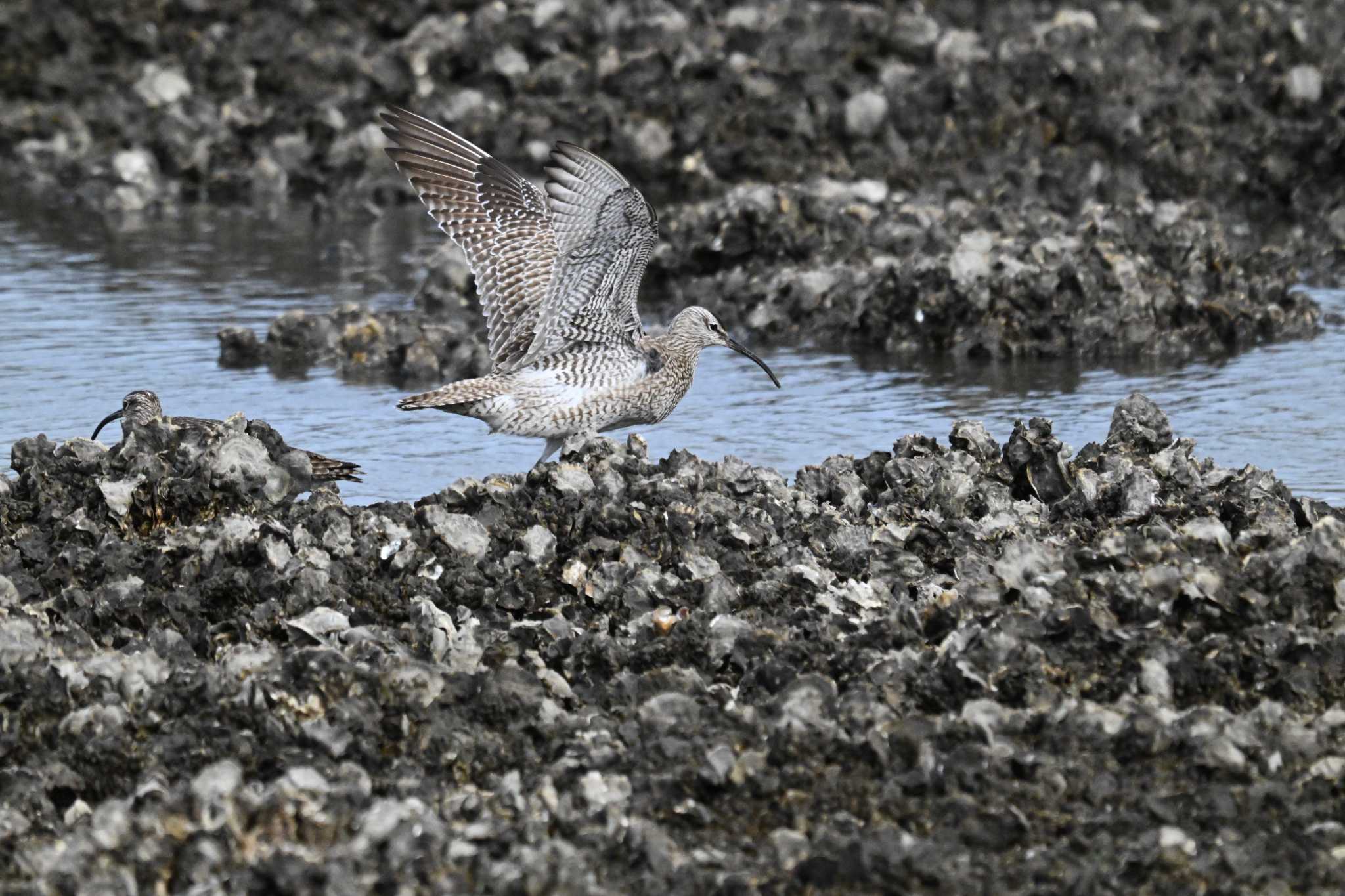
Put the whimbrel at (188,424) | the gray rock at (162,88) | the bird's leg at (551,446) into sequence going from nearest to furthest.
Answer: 1. the whimbrel at (188,424)
2. the bird's leg at (551,446)
3. the gray rock at (162,88)

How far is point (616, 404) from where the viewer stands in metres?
10.7

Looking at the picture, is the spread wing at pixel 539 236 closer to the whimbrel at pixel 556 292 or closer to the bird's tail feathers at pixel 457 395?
the whimbrel at pixel 556 292

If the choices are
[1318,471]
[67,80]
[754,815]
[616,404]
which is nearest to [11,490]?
[616,404]

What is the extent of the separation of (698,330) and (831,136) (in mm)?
7174

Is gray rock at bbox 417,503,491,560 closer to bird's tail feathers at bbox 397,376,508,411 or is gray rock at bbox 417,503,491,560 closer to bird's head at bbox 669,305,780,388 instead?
bird's tail feathers at bbox 397,376,508,411

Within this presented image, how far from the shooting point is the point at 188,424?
945cm

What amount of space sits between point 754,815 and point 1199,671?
1.65 m

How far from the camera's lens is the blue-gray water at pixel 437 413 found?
1136 cm

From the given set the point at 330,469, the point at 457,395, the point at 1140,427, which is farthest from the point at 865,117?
the point at 330,469

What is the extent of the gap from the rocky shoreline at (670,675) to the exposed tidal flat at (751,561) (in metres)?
0.02

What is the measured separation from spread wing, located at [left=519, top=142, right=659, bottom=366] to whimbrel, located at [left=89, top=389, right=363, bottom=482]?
1.36 meters

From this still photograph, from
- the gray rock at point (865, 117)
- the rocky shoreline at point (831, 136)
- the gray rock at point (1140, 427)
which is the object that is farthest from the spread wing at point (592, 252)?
the gray rock at point (865, 117)

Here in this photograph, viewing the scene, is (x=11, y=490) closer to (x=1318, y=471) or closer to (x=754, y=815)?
(x=754, y=815)

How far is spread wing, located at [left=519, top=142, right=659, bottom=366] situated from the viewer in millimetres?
9773
